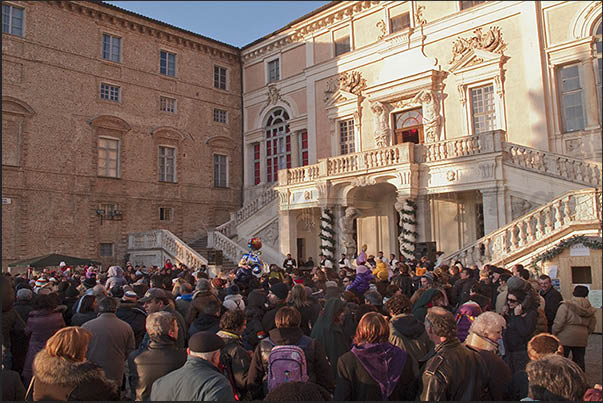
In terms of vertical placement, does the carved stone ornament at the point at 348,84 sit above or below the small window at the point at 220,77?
below

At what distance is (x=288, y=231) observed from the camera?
2242 cm

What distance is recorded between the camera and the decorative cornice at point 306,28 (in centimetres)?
2342

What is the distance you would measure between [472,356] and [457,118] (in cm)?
1797

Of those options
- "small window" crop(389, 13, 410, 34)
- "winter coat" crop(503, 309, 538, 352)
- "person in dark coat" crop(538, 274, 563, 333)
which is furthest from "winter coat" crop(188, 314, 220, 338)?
"small window" crop(389, 13, 410, 34)

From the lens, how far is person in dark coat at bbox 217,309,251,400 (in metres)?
4.26

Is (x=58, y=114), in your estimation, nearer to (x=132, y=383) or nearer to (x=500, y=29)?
(x=500, y=29)

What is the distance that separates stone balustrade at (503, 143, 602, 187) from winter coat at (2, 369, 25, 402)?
566 inches

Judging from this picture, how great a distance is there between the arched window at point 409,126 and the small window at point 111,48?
1435 cm

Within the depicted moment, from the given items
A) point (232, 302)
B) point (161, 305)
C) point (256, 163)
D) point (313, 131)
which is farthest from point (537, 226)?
point (256, 163)

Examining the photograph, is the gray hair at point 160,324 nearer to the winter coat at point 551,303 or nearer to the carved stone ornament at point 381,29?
the winter coat at point 551,303

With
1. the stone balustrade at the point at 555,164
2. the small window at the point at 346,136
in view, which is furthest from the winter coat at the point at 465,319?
the small window at the point at 346,136

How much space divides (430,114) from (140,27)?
1567 centimetres

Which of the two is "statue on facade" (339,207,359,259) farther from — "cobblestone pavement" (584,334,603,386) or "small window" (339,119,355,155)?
"cobblestone pavement" (584,334,603,386)

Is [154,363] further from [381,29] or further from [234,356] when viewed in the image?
[381,29]
